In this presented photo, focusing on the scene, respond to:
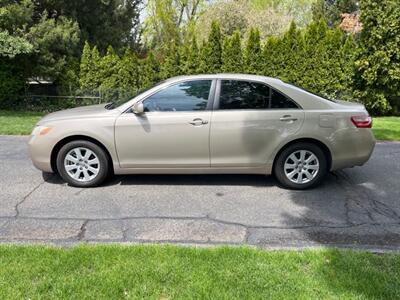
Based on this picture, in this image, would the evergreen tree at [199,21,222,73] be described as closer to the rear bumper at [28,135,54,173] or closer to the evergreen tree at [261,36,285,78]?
the evergreen tree at [261,36,285,78]

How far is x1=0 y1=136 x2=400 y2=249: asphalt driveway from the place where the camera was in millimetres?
3975

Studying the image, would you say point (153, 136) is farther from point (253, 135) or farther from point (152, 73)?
point (152, 73)

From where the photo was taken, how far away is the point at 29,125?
10148 mm

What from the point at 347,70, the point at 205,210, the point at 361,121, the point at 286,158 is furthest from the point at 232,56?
the point at 205,210

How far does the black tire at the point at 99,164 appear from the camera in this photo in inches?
209

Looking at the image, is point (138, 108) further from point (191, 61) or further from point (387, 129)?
point (191, 61)

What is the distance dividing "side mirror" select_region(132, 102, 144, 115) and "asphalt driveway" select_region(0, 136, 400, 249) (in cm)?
105

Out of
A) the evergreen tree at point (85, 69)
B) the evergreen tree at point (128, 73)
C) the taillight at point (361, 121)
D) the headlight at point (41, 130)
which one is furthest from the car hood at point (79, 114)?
the evergreen tree at point (85, 69)

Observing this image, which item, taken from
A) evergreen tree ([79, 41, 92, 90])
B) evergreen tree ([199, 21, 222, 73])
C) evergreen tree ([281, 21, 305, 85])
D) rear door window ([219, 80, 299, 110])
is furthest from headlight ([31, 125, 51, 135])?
evergreen tree ([281, 21, 305, 85])

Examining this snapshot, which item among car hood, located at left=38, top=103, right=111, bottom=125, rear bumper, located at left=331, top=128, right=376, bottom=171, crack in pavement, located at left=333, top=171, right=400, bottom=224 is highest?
car hood, located at left=38, top=103, right=111, bottom=125

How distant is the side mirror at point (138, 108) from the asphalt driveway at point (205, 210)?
1050 mm

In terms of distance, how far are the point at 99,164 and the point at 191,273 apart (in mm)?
2654

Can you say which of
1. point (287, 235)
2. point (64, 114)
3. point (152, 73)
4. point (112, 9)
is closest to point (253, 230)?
point (287, 235)

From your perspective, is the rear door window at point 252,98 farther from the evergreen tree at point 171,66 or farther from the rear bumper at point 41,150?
the evergreen tree at point 171,66
